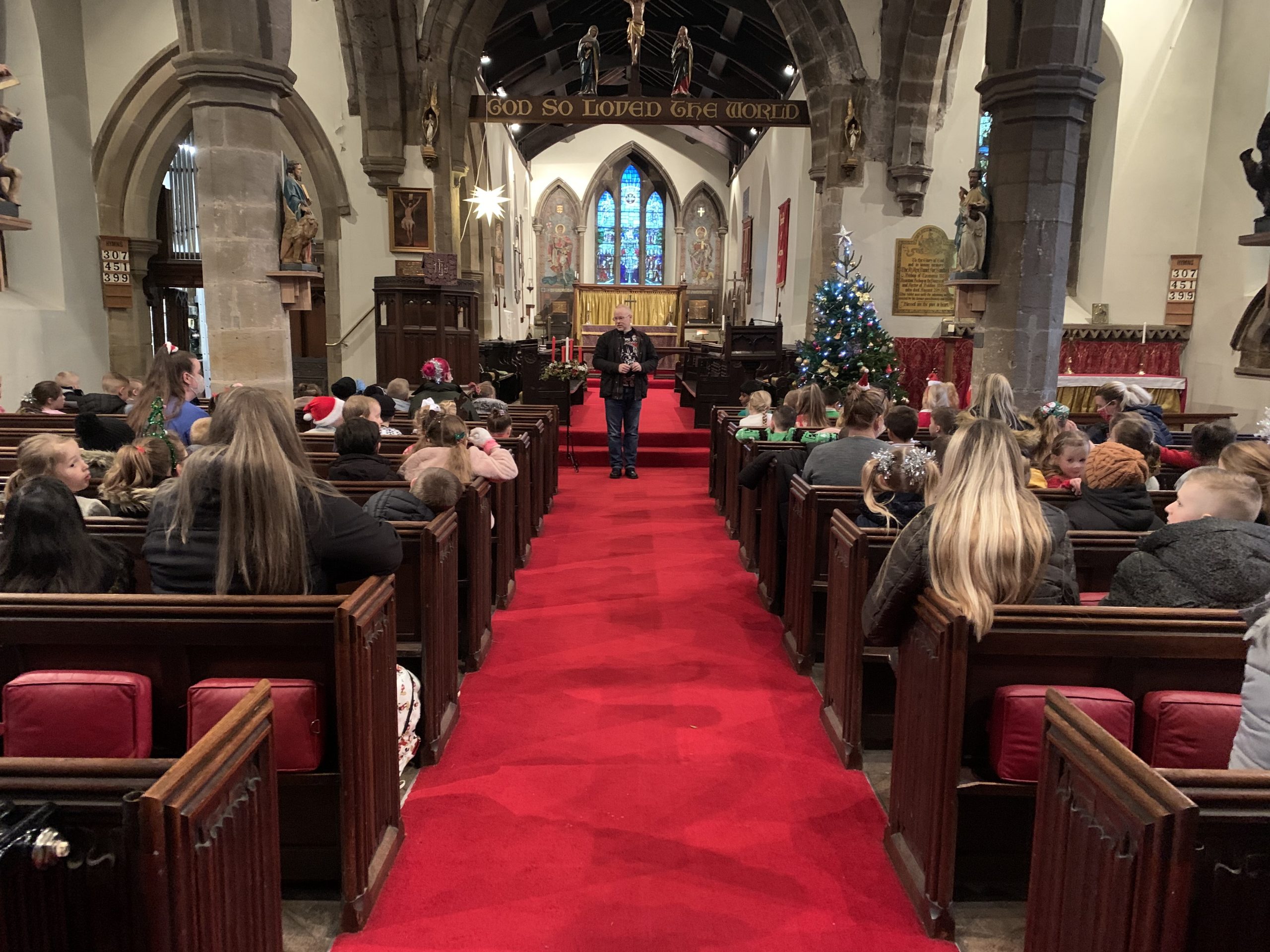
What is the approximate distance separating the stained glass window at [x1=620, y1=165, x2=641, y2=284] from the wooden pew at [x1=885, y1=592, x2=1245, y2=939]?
24.0m

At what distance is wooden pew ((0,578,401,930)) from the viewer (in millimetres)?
2234

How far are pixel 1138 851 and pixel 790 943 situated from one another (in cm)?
121

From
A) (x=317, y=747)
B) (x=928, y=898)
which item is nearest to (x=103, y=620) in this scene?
(x=317, y=747)

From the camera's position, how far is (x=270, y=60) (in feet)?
20.8

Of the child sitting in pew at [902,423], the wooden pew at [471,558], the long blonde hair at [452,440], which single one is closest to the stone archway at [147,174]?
the long blonde hair at [452,440]

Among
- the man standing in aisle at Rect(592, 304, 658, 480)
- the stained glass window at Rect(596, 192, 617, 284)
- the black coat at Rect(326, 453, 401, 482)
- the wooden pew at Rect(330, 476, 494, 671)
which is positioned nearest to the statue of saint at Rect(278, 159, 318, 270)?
the man standing in aisle at Rect(592, 304, 658, 480)

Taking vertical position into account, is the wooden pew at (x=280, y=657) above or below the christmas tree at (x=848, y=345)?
below

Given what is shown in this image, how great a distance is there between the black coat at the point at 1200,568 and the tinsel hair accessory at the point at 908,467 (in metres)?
1.02

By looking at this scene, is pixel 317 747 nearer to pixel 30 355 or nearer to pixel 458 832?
pixel 458 832

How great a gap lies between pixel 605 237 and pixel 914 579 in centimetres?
2411

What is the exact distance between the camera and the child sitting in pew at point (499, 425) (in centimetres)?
571

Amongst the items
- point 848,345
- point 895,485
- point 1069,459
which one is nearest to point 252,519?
point 895,485

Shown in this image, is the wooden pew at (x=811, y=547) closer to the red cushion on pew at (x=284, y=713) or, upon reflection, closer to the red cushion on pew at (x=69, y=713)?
the red cushion on pew at (x=284, y=713)

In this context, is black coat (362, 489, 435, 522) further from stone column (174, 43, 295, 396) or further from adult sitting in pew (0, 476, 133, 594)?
stone column (174, 43, 295, 396)
